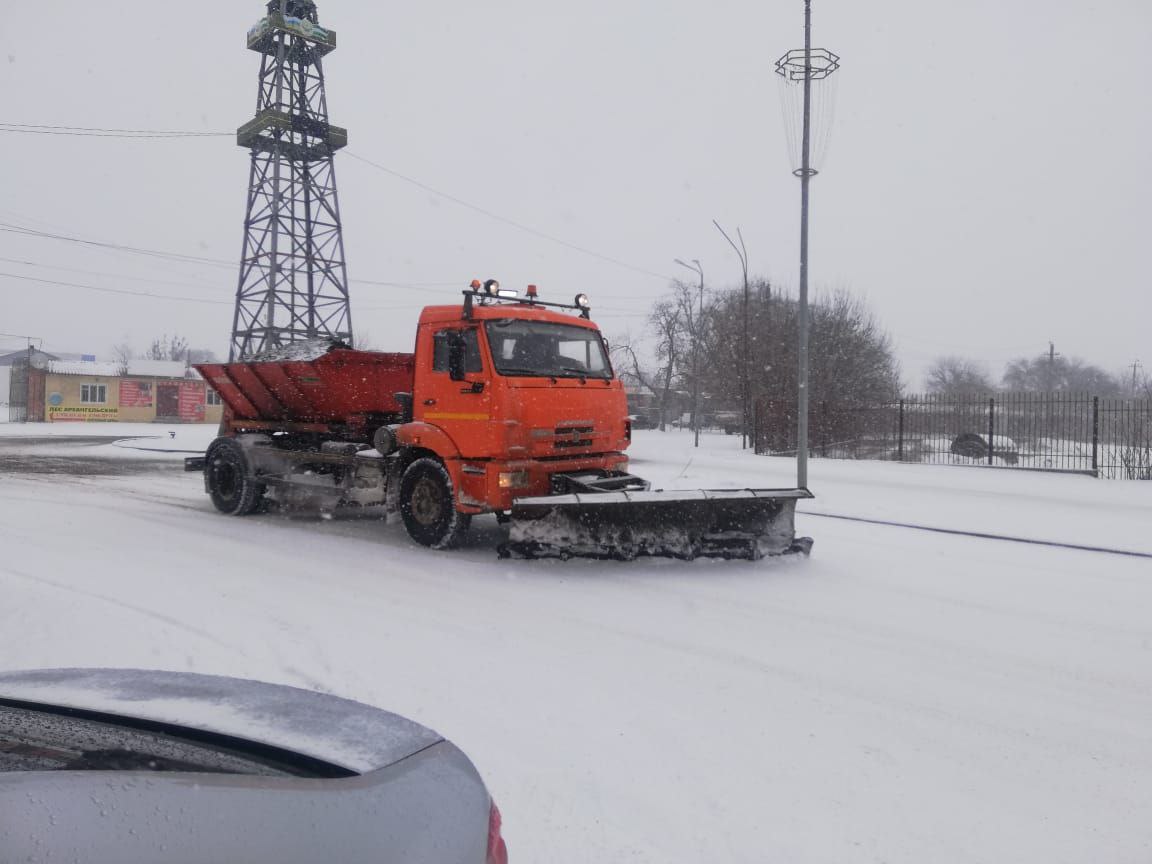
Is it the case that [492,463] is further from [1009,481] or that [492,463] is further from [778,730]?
[1009,481]

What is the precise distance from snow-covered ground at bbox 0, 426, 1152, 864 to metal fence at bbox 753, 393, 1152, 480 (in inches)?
352

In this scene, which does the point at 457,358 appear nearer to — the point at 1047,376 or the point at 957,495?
the point at 957,495

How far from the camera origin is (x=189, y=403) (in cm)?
5472

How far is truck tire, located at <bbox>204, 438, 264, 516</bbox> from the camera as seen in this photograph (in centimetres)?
1118

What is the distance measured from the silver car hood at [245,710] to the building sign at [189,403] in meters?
58.0

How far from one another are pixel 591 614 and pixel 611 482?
89.6 inches

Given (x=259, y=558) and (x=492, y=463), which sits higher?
(x=492, y=463)

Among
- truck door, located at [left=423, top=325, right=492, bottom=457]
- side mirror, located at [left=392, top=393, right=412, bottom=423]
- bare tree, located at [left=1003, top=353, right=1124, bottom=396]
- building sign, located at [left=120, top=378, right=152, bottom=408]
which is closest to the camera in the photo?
truck door, located at [left=423, top=325, right=492, bottom=457]

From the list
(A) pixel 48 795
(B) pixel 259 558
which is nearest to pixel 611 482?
(B) pixel 259 558

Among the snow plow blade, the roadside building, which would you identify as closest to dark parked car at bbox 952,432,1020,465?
the snow plow blade

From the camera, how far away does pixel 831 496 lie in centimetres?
1448

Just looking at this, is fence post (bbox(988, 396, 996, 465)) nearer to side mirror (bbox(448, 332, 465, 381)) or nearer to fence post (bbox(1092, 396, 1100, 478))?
fence post (bbox(1092, 396, 1100, 478))

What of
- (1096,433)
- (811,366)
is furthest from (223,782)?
(811,366)

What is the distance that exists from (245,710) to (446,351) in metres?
6.72
